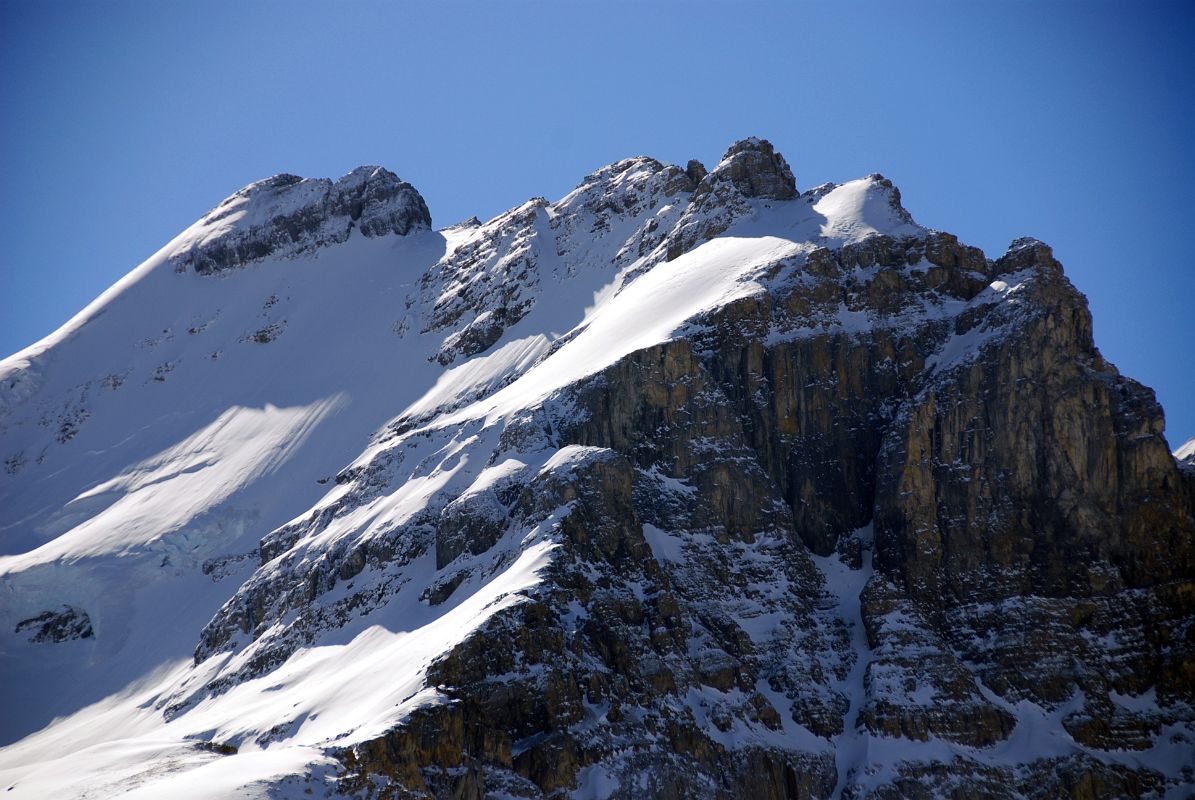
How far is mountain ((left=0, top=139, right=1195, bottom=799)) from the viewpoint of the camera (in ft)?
323

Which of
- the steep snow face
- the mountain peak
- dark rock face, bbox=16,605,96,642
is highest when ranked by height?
the mountain peak

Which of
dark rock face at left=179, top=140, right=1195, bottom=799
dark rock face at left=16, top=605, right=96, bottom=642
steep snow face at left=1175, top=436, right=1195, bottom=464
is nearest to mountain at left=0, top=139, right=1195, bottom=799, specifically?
dark rock face at left=179, top=140, right=1195, bottom=799

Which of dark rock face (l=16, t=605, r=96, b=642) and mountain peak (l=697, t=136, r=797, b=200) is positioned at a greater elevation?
mountain peak (l=697, t=136, r=797, b=200)

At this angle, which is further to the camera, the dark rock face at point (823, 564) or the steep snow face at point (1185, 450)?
the steep snow face at point (1185, 450)

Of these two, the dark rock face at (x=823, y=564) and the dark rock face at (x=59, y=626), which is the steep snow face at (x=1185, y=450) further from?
the dark rock face at (x=59, y=626)

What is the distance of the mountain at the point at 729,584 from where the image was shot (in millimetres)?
98438

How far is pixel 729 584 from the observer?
117 meters

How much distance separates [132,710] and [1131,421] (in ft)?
317

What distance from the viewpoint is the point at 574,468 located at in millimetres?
114125

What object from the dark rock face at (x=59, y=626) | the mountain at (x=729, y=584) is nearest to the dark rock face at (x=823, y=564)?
the mountain at (x=729, y=584)

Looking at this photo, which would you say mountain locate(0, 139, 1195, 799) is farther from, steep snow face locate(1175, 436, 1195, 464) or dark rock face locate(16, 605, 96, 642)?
steep snow face locate(1175, 436, 1195, 464)

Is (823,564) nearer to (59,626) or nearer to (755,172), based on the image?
(755,172)

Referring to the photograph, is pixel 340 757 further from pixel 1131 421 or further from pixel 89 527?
pixel 89 527

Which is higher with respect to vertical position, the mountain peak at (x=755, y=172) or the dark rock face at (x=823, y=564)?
the mountain peak at (x=755, y=172)
